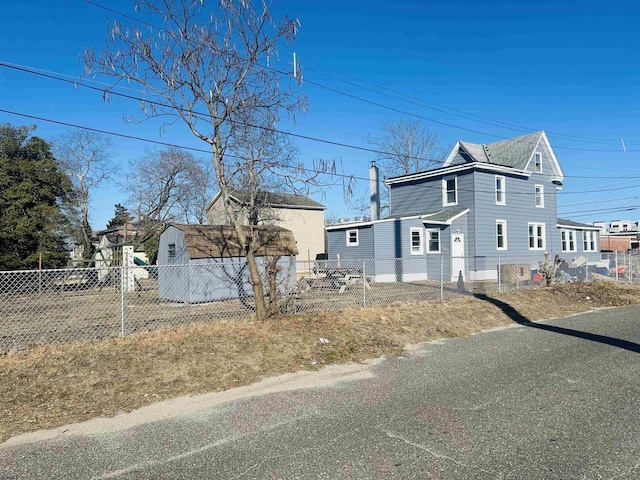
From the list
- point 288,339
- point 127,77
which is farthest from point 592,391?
point 127,77

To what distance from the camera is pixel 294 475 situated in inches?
136

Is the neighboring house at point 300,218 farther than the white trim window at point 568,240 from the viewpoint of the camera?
Yes

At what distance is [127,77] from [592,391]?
8709 mm

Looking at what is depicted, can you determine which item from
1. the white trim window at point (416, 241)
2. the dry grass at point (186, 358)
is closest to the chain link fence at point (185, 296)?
the white trim window at point (416, 241)

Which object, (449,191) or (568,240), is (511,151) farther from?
(568,240)

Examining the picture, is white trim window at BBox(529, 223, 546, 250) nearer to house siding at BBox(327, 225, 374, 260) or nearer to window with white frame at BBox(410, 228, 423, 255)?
window with white frame at BBox(410, 228, 423, 255)

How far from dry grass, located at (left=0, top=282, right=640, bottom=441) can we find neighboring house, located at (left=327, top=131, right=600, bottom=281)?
12.4 m

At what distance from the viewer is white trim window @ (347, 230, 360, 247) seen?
23.5 meters

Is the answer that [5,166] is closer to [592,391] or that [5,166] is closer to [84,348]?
[84,348]

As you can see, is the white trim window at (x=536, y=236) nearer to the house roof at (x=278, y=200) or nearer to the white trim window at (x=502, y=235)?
the white trim window at (x=502, y=235)

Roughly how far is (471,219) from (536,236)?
222 inches

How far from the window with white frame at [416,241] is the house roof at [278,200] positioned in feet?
20.3

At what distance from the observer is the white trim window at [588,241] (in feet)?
99.2

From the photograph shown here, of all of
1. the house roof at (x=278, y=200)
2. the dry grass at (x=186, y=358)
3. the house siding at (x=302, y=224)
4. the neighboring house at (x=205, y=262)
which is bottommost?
the dry grass at (x=186, y=358)
